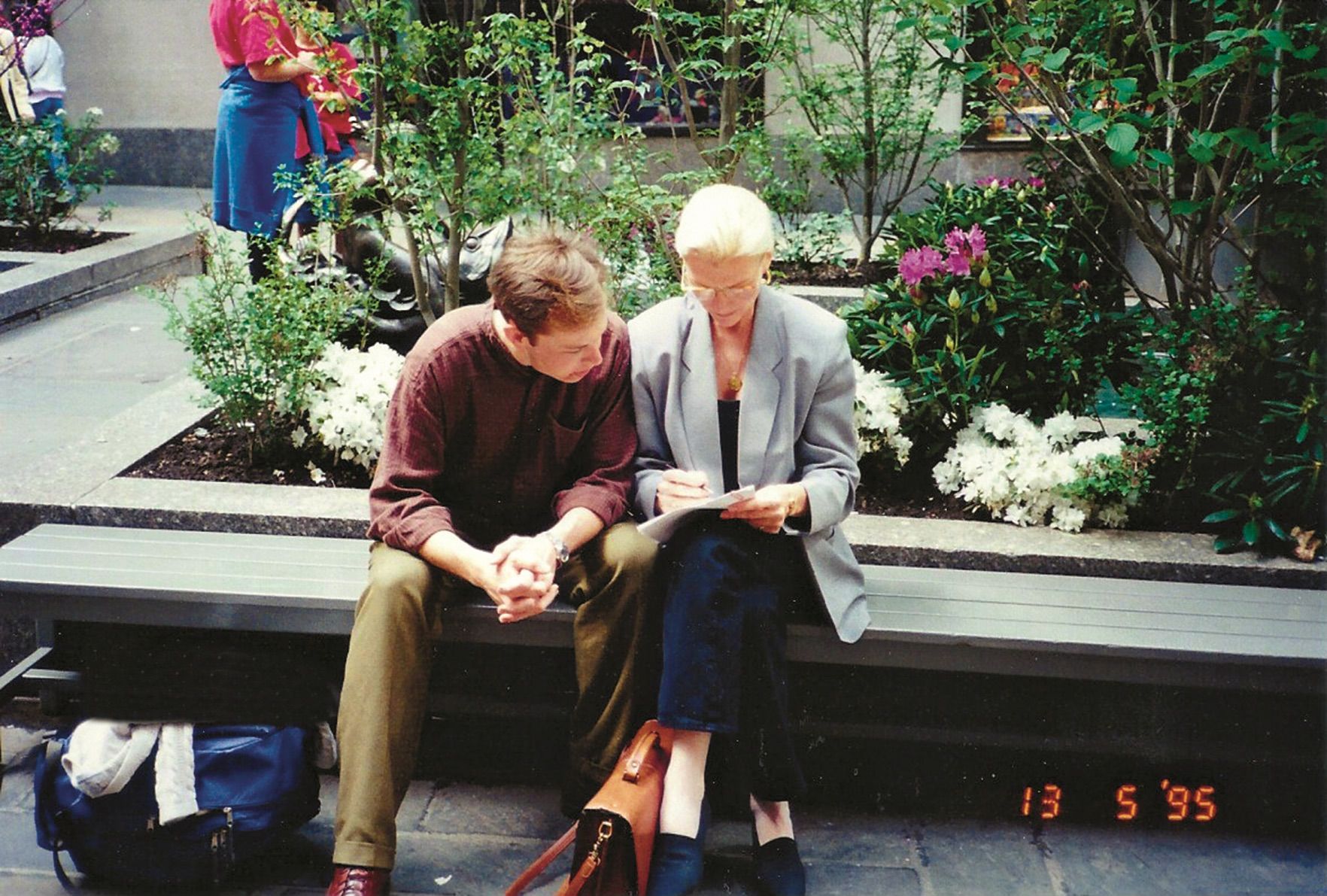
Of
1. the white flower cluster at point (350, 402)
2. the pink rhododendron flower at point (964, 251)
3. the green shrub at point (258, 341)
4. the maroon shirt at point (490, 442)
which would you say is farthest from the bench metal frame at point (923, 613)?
the pink rhododendron flower at point (964, 251)

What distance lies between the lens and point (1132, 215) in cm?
433

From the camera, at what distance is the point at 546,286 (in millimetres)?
2932

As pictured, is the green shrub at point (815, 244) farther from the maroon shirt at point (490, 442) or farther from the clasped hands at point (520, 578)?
the clasped hands at point (520, 578)

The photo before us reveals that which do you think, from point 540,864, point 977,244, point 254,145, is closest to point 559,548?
point 540,864

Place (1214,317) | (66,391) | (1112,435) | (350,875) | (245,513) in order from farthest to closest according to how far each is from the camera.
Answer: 1. (66,391)
2. (1112,435)
3. (1214,317)
4. (245,513)
5. (350,875)

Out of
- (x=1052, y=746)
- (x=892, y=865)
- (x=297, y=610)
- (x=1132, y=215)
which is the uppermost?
(x=1132, y=215)

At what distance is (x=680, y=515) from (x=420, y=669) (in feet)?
2.34

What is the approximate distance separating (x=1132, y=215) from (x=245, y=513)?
302 cm

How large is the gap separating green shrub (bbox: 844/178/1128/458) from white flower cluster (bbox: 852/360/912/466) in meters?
0.10

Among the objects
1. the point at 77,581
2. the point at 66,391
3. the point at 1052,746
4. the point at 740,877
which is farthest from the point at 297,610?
the point at 66,391

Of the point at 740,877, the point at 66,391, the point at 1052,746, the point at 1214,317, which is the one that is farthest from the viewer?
the point at 66,391

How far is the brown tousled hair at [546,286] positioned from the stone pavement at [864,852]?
4.40 ft

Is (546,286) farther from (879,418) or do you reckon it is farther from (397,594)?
(879,418)

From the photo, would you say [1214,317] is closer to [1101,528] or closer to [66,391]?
[1101,528]
